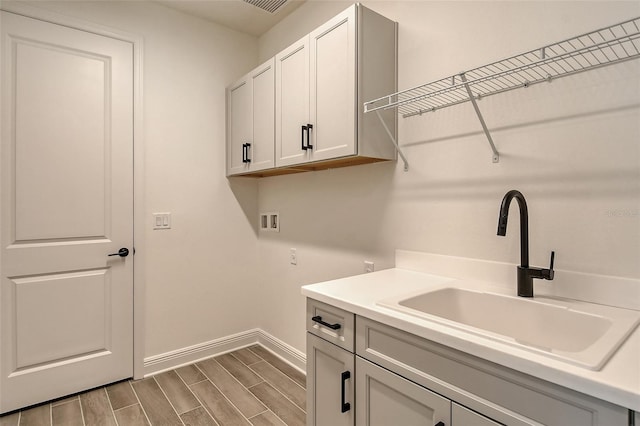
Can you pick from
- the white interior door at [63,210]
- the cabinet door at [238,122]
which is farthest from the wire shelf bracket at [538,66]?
the white interior door at [63,210]

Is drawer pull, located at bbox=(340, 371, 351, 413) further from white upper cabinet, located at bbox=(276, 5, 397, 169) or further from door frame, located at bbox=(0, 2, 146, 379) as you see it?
door frame, located at bbox=(0, 2, 146, 379)

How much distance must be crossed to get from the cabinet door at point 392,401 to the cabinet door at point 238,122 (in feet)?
5.91

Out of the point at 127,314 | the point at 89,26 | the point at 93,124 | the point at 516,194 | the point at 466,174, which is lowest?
the point at 127,314

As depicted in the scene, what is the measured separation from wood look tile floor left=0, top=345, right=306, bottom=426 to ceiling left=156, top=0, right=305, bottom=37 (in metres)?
2.68

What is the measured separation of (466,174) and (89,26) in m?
2.49

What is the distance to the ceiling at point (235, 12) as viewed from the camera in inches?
96.7

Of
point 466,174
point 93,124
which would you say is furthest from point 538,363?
point 93,124

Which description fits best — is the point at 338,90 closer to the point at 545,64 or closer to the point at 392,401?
the point at 545,64

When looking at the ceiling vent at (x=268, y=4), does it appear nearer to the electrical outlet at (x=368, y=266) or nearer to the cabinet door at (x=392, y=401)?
the electrical outlet at (x=368, y=266)

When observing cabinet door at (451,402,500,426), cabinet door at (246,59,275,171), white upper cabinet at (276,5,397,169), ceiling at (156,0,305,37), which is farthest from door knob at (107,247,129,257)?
cabinet door at (451,402,500,426)

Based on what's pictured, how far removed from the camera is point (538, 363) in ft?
2.44

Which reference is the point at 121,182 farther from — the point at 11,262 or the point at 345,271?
the point at 345,271

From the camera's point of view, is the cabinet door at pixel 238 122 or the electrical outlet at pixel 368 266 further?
the cabinet door at pixel 238 122

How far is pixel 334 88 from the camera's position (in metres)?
1.76
